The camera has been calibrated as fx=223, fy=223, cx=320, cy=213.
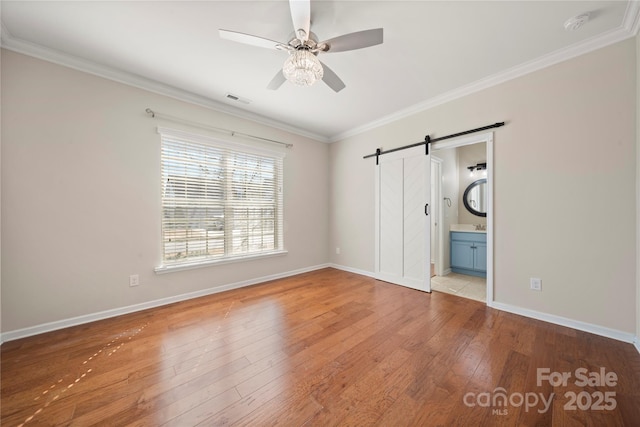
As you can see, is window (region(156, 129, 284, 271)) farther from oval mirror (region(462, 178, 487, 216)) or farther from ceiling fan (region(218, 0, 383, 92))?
oval mirror (region(462, 178, 487, 216))

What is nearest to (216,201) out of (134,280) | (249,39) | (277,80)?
(134,280)

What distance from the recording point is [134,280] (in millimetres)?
2609

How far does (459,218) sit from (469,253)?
1002mm

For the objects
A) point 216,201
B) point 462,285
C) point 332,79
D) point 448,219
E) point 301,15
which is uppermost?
point 301,15

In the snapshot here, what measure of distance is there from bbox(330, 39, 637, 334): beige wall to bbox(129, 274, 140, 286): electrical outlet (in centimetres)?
423

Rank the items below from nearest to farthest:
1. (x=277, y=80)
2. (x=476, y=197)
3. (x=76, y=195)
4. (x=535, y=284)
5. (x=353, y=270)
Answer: (x=277, y=80)
(x=76, y=195)
(x=535, y=284)
(x=353, y=270)
(x=476, y=197)

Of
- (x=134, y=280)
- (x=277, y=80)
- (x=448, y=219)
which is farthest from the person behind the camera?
(x=448, y=219)

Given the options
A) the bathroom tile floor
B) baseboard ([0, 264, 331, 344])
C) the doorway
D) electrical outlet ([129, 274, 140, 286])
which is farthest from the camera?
the doorway

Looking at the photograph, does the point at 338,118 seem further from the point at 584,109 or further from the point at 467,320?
the point at 467,320

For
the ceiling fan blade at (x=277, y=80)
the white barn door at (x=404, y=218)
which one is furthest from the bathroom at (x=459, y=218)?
the ceiling fan blade at (x=277, y=80)

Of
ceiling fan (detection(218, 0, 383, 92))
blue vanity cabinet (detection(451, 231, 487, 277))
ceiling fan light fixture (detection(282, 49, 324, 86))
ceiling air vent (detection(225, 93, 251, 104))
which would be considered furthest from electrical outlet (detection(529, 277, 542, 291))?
ceiling air vent (detection(225, 93, 251, 104))

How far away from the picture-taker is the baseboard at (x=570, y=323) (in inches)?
77.1

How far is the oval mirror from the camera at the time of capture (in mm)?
4492

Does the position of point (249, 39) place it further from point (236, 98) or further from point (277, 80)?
point (236, 98)
